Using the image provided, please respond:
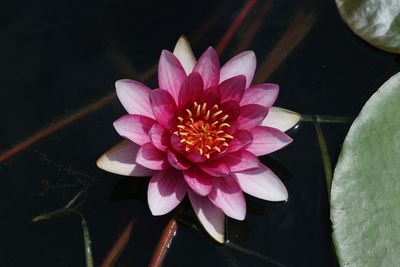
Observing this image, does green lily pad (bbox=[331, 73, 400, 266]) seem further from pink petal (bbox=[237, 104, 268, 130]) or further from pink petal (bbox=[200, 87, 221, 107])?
pink petal (bbox=[200, 87, 221, 107])

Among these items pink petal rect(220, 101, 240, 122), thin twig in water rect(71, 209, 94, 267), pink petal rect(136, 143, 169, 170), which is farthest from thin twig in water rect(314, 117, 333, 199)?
thin twig in water rect(71, 209, 94, 267)

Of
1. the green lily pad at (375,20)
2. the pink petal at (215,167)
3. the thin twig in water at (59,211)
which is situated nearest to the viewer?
the pink petal at (215,167)

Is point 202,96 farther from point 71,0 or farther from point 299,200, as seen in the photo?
point 71,0

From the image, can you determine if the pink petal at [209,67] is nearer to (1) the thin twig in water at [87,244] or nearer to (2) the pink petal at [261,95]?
(2) the pink petal at [261,95]

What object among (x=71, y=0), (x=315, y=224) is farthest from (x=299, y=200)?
(x=71, y=0)

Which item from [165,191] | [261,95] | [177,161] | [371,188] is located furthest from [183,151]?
[371,188]

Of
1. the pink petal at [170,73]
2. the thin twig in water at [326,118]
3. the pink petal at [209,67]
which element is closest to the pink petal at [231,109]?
the pink petal at [209,67]
